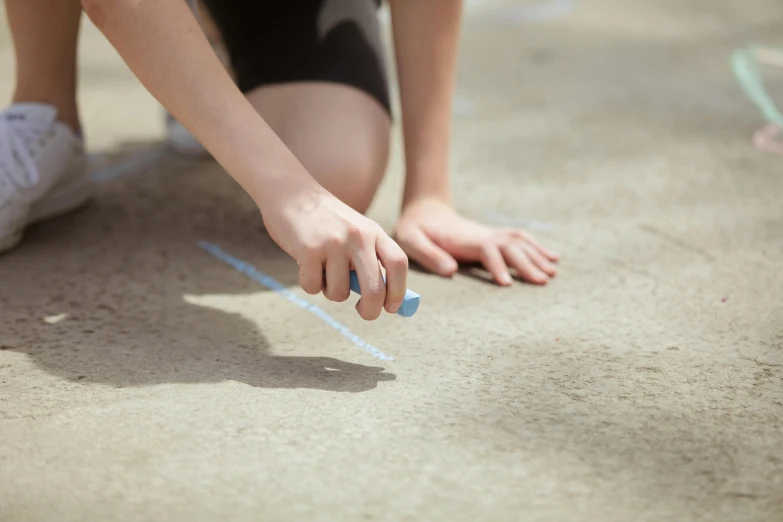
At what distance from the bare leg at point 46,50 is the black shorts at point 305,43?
0.23 metres

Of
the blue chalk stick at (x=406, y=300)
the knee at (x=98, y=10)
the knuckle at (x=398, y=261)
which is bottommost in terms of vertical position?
the blue chalk stick at (x=406, y=300)

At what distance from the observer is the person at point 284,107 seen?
775 mm

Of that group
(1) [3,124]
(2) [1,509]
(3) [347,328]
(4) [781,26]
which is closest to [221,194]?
(1) [3,124]

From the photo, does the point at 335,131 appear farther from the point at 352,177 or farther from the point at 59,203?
the point at 59,203

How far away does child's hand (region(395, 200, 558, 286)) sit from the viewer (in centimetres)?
99

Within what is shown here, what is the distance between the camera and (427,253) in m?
1.00

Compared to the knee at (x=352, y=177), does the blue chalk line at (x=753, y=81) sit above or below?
below

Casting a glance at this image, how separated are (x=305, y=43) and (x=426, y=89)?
22cm

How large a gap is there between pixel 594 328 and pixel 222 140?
430 mm

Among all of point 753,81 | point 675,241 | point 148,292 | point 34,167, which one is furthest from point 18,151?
point 753,81

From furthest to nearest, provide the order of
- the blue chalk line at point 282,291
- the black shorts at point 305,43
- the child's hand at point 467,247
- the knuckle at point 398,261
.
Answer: the black shorts at point 305,43 < the child's hand at point 467,247 < the blue chalk line at point 282,291 < the knuckle at point 398,261

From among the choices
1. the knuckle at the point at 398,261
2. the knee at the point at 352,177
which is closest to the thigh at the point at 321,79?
the knee at the point at 352,177

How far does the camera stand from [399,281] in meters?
0.71

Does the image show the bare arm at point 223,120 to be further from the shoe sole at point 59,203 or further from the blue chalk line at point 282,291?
the shoe sole at point 59,203
